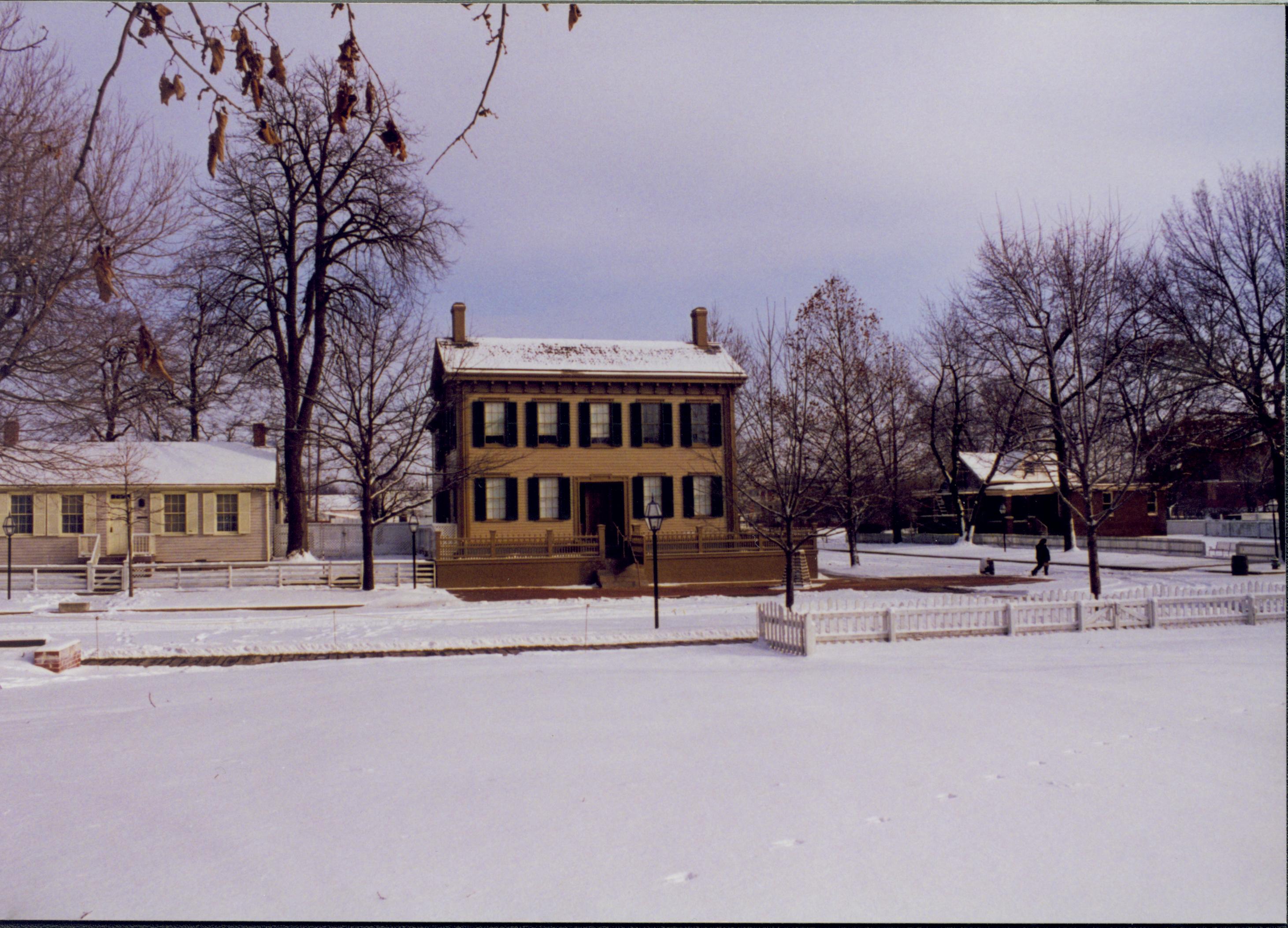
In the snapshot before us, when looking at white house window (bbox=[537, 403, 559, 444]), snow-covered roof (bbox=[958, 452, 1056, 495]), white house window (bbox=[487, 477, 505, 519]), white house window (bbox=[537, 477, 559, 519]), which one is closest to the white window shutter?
white house window (bbox=[487, 477, 505, 519])

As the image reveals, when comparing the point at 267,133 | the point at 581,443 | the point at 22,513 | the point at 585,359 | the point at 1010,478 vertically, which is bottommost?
the point at 22,513

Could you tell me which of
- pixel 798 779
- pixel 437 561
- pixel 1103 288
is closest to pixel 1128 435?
pixel 1103 288

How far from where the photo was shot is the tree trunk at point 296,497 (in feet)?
95.7

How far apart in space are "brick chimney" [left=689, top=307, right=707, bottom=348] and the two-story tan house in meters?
1.49

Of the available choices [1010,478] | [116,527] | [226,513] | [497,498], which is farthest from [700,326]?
[1010,478]

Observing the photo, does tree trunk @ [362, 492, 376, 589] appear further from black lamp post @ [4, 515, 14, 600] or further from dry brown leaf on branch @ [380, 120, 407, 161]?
dry brown leaf on branch @ [380, 120, 407, 161]

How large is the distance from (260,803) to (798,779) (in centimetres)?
379

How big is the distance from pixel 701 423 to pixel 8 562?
2041 cm

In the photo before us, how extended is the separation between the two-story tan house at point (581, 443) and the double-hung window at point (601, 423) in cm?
3

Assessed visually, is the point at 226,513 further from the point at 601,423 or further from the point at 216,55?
the point at 216,55

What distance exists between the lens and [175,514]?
2875 cm

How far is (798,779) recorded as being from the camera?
6.37 meters

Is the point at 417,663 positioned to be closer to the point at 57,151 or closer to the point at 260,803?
the point at 260,803

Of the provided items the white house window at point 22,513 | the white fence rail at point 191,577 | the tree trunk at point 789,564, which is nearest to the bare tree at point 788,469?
the tree trunk at point 789,564
